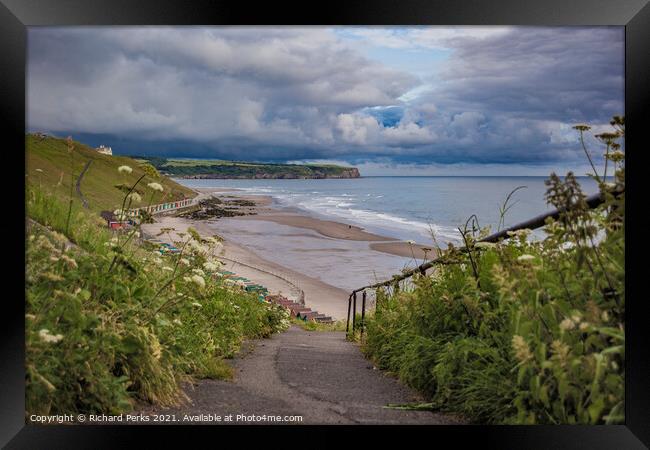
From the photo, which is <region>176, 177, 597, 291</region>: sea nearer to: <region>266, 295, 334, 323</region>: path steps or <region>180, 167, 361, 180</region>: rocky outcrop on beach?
<region>180, 167, 361, 180</region>: rocky outcrop on beach

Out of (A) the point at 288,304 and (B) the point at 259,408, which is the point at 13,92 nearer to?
(B) the point at 259,408

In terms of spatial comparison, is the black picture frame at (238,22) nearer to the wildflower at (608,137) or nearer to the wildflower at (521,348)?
the wildflower at (608,137)

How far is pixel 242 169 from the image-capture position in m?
6.22

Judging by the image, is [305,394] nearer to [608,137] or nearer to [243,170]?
[608,137]

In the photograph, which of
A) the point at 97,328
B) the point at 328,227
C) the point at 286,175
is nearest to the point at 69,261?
the point at 97,328

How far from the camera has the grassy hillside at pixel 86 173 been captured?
364 cm

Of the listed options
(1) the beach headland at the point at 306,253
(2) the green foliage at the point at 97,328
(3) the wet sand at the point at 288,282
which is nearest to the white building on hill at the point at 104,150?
(2) the green foliage at the point at 97,328

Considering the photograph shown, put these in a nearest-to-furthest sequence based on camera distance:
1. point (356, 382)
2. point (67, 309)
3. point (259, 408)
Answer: point (67, 309)
point (259, 408)
point (356, 382)

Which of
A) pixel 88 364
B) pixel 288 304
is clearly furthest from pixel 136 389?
pixel 288 304

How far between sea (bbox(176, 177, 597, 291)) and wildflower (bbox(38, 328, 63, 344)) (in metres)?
2.58

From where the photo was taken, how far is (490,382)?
313 cm

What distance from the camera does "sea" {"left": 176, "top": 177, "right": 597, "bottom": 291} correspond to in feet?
15.0

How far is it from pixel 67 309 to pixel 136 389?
0.69m

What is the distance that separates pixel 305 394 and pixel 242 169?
301 cm
